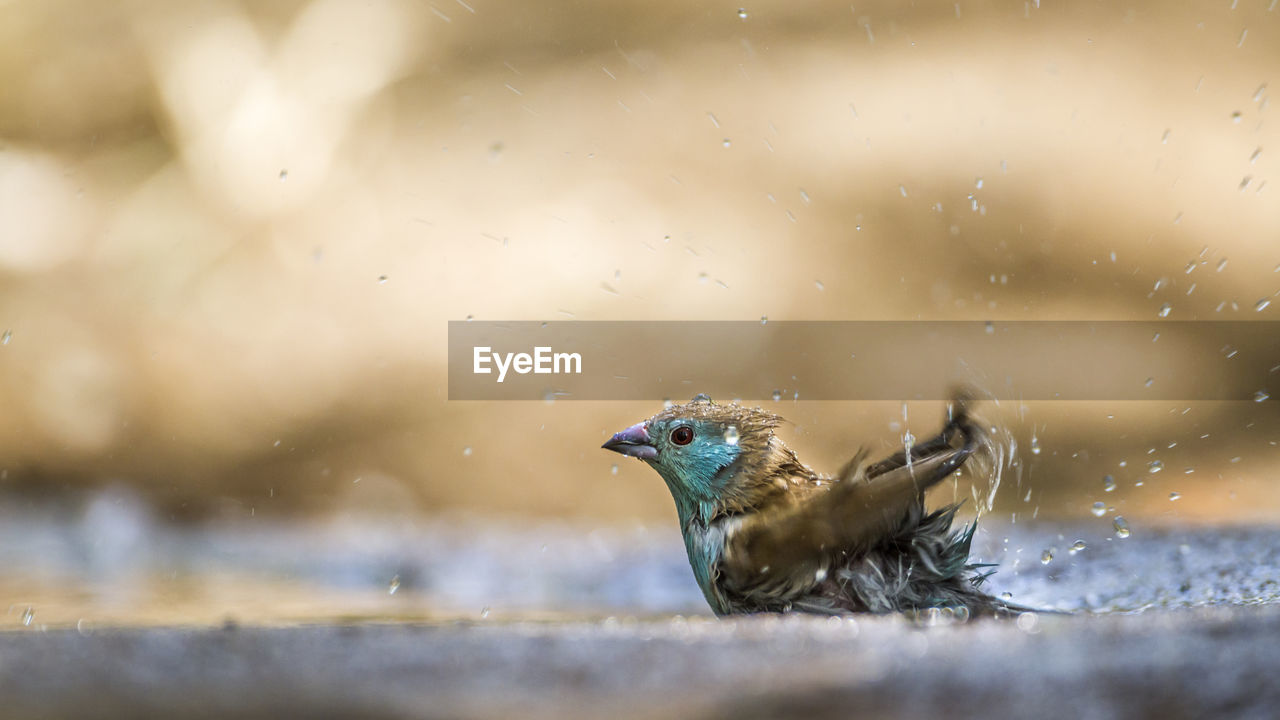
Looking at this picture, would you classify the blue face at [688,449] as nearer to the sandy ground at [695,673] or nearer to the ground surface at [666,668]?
the ground surface at [666,668]

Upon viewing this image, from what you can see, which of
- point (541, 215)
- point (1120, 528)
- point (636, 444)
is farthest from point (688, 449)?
point (541, 215)

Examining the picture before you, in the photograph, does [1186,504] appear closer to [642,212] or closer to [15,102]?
[642,212]

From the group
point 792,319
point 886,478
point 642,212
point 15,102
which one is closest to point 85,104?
point 15,102

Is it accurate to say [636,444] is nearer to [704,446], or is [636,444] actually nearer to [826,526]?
[704,446]

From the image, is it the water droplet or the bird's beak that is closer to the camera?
the bird's beak

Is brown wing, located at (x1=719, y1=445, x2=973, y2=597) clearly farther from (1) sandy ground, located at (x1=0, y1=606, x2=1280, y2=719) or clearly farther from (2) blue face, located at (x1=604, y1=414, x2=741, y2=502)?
(1) sandy ground, located at (x1=0, y1=606, x2=1280, y2=719)

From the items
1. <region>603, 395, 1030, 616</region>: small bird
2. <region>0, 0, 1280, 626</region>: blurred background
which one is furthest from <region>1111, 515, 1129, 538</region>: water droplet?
<region>0, 0, 1280, 626</region>: blurred background

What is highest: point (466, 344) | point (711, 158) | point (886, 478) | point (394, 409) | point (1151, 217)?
point (711, 158)
